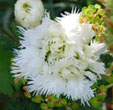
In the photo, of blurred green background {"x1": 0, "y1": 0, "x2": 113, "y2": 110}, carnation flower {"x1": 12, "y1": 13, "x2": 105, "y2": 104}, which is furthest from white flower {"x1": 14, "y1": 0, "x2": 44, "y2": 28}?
blurred green background {"x1": 0, "y1": 0, "x2": 113, "y2": 110}

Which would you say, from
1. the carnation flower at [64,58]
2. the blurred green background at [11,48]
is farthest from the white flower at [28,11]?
the blurred green background at [11,48]

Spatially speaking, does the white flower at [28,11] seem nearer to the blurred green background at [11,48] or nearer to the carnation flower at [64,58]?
the carnation flower at [64,58]

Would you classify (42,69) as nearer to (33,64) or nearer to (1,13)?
A: (33,64)

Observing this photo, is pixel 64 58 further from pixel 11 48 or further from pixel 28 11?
pixel 11 48

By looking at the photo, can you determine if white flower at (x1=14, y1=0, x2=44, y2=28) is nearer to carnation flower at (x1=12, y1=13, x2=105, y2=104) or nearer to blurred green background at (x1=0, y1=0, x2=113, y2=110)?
carnation flower at (x1=12, y1=13, x2=105, y2=104)

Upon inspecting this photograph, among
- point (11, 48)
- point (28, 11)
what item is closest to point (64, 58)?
point (28, 11)
